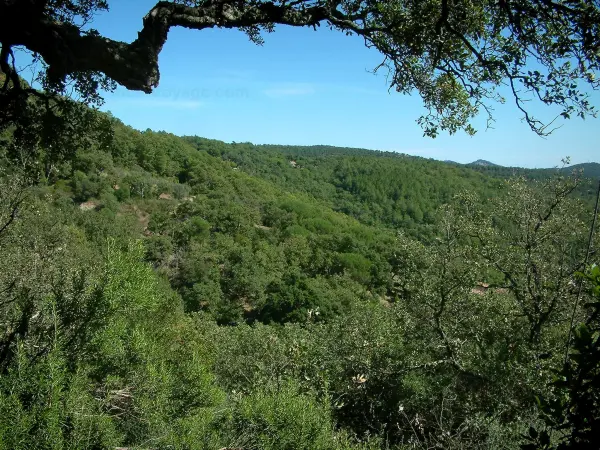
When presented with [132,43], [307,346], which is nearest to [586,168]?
[307,346]

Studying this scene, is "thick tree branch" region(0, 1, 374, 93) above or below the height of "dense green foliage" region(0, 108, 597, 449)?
above

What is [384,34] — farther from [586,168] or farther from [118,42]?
[586,168]

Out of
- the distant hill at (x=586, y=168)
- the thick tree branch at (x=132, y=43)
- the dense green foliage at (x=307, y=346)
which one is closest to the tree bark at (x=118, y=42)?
the thick tree branch at (x=132, y=43)

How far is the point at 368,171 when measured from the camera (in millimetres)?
117125

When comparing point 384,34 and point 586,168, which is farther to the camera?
point 586,168

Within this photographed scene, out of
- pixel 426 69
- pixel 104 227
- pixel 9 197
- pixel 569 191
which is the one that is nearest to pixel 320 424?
pixel 426 69

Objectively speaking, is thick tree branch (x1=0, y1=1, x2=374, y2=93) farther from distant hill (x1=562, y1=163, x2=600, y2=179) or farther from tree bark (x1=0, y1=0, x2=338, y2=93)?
distant hill (x1=562, y1=163, x2=600, y2=179)

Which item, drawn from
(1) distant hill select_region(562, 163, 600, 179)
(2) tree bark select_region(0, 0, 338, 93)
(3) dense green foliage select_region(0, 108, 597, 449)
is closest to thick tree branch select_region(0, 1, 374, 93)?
(2) tree bark select_region(0, 0, 338, 93)

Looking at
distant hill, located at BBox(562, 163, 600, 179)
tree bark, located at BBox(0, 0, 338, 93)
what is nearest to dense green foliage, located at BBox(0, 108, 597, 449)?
distant hill, located at BBox(562, 163, 600, 179)

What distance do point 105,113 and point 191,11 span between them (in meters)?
1.66

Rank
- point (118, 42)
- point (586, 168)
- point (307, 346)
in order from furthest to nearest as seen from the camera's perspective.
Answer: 1. point (307, 346)
2. point (586, 168)
3. point (118, 42)

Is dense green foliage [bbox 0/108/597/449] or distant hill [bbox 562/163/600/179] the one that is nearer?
dense green foliage [bbox 0/108/597/449]

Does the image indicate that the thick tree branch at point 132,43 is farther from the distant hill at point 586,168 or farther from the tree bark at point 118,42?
the distant hill at point 586,168

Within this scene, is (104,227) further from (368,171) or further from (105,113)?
(368,171)
